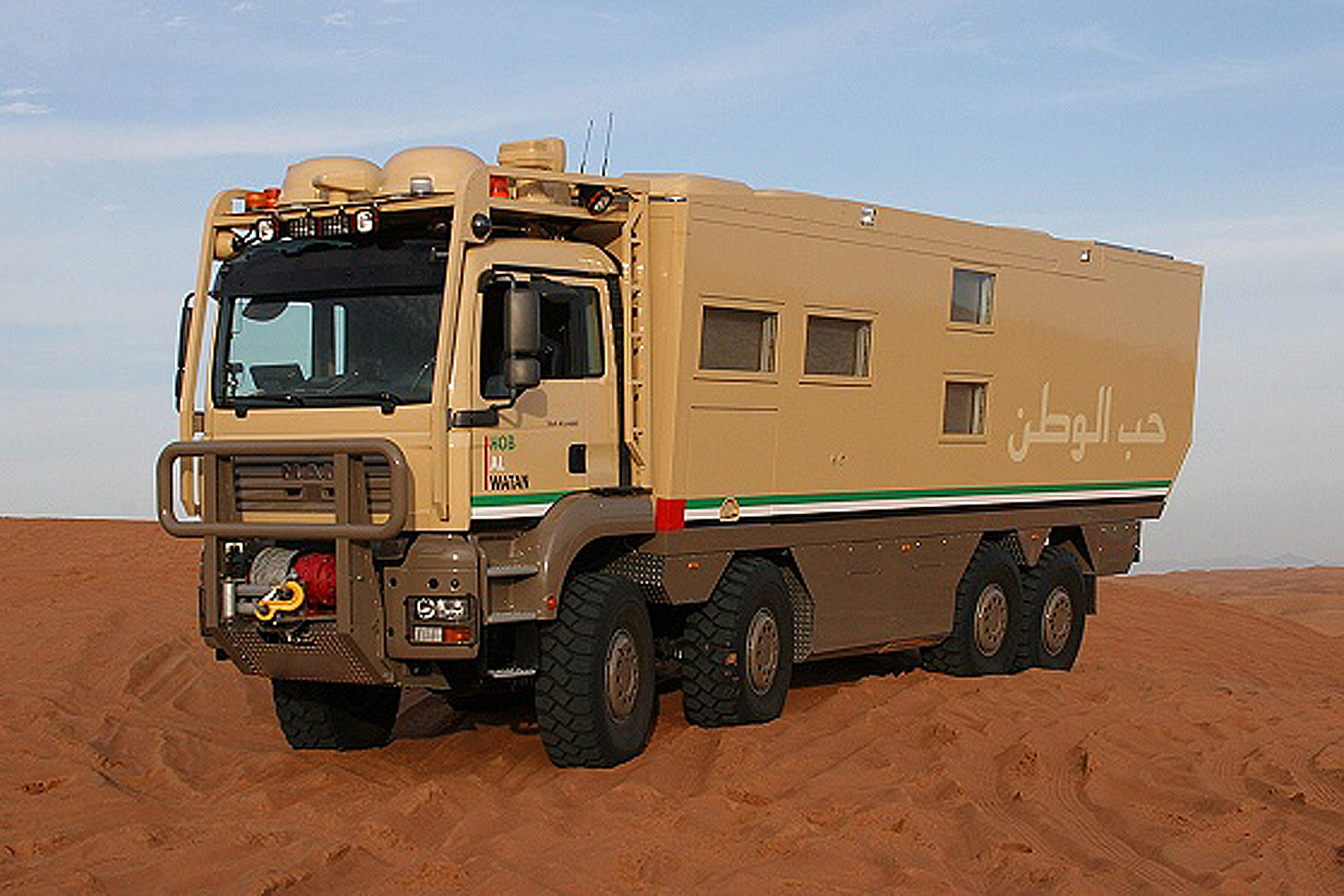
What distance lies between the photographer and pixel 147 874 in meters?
8.64

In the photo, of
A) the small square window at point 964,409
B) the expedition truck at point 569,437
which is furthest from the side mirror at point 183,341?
the small square window at point 964,409

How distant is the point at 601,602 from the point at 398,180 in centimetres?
284

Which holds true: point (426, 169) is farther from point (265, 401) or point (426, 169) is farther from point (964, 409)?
point (964, 409)

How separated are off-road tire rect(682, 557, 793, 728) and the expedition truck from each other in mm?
22

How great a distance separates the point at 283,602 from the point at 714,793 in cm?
273

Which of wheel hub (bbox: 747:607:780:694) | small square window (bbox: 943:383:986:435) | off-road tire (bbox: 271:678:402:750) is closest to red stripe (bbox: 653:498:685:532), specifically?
wheel hub (bbox: 747:607:780:694)

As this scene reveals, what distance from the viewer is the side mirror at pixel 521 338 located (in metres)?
10.3

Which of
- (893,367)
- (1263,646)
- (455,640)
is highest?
(893,367)

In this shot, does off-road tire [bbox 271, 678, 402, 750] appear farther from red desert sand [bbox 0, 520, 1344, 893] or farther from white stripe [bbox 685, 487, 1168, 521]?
white stripe [bbox 685, 487, 1168, 521]

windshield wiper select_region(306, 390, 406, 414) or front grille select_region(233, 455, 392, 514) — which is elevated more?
windshield wiper select_region(306, 390, 406, 414)

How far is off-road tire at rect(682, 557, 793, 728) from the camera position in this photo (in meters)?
12.4

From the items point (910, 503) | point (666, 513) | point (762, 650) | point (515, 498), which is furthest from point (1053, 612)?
point (515, 498)

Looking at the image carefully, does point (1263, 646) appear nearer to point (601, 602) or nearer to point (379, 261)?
point (601, 602)

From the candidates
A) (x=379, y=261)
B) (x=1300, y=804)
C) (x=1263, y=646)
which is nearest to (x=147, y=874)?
(x=379, y=261)
